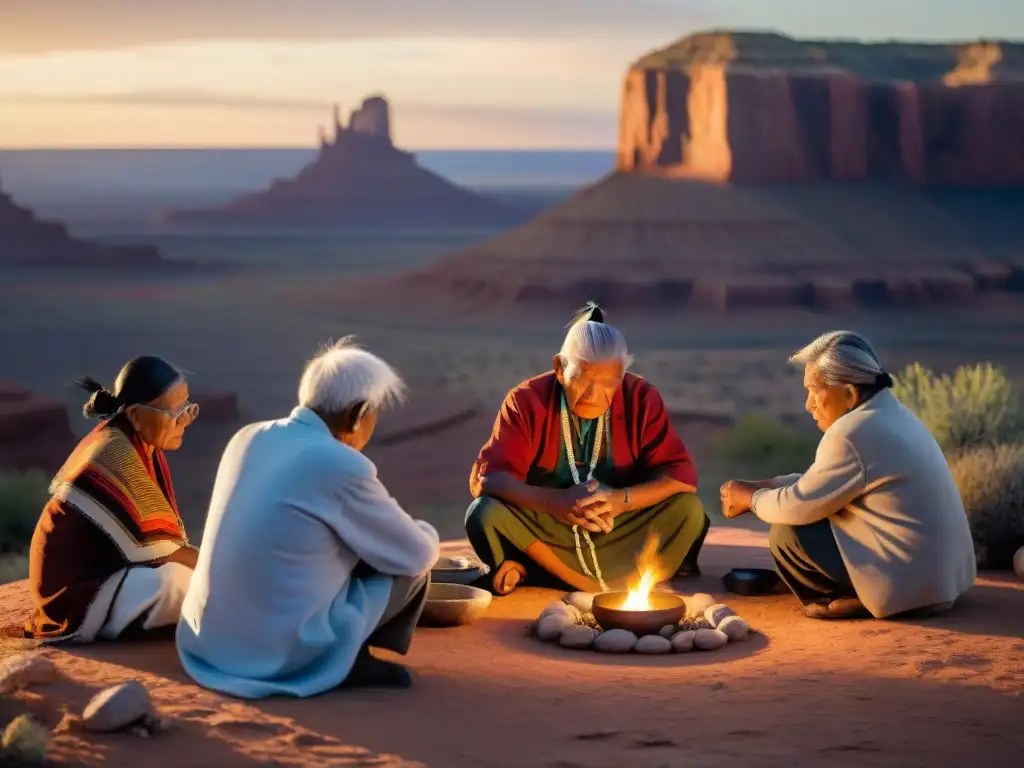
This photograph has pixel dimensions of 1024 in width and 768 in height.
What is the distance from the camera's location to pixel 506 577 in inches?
306

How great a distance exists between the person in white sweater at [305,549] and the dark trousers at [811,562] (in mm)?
2132

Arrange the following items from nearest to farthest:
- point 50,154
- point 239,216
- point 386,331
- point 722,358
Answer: point 722,358 → point 386,331 → point 239,216 → point 50,154

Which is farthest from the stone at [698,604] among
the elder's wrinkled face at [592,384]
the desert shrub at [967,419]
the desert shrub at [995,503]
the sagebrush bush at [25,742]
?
the desert shrub at [967,419]

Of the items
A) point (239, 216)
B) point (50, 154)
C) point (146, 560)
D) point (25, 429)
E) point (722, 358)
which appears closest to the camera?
point (146, 560)

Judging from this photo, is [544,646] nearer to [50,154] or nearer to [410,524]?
[410,524]

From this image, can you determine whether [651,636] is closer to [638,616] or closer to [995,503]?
[638,616]

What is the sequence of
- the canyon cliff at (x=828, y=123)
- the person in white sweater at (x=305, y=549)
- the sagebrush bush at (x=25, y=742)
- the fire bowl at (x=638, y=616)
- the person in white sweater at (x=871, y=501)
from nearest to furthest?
1. the sagebrush bush at (x=25, y=742)
2. the person in white sweater at (x=305, y=549)
3. the fire bowl at (x=638, y=616)
4. the person in white sweater at (x=871, y=501)
5. the canyon cliff at (x=828, y=123)

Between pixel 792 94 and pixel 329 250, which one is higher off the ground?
pixel 792 94

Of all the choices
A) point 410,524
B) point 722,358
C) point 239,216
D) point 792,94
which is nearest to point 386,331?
point 722,358

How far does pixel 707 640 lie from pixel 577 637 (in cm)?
58

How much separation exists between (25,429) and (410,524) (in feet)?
52.2

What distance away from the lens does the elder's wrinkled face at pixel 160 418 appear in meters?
6.49

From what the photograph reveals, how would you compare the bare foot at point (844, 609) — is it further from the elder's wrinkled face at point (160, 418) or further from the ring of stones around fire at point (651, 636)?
the elder's wrinkled face at point (160, 418)

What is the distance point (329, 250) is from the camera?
2908 inches
